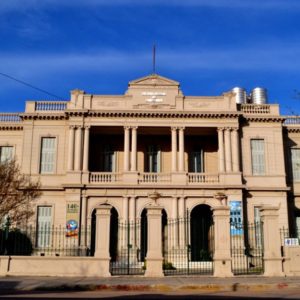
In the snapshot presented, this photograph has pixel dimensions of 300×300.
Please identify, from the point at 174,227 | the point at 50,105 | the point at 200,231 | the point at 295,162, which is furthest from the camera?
the point at 295,162

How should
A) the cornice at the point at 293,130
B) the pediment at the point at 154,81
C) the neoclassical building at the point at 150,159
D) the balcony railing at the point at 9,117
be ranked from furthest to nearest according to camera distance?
1. the cornice at the point at 293,130
2. the balcony railing at the point at 9,117
3. the pediment at the point at 154,81
4. the neoclassical building at the point at 150,159

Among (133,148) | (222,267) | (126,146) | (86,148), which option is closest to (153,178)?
(133,148)

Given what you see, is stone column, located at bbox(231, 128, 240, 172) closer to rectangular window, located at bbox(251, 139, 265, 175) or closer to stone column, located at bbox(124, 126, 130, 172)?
rectangular window, located at bbox(251, 139, 265, 175)

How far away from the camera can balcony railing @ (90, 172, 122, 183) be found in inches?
1241

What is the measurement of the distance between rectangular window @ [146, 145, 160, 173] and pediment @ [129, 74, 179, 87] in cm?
484

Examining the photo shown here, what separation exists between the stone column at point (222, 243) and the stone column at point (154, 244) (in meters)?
2.35

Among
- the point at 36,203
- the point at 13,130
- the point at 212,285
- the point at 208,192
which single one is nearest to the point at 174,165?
the point at 208,192

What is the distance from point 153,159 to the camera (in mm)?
34219

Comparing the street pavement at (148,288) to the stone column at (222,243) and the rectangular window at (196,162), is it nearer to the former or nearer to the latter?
the stone column at (222,243)

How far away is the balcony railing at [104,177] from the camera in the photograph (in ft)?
103

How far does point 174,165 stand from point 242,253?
25.1ft

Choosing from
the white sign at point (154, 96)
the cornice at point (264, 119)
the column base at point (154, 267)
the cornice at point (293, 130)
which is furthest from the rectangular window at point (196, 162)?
the column base at point (154, 267)

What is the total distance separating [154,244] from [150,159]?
15488 millimetres

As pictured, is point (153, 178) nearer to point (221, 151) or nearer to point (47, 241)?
point (221, 151)
